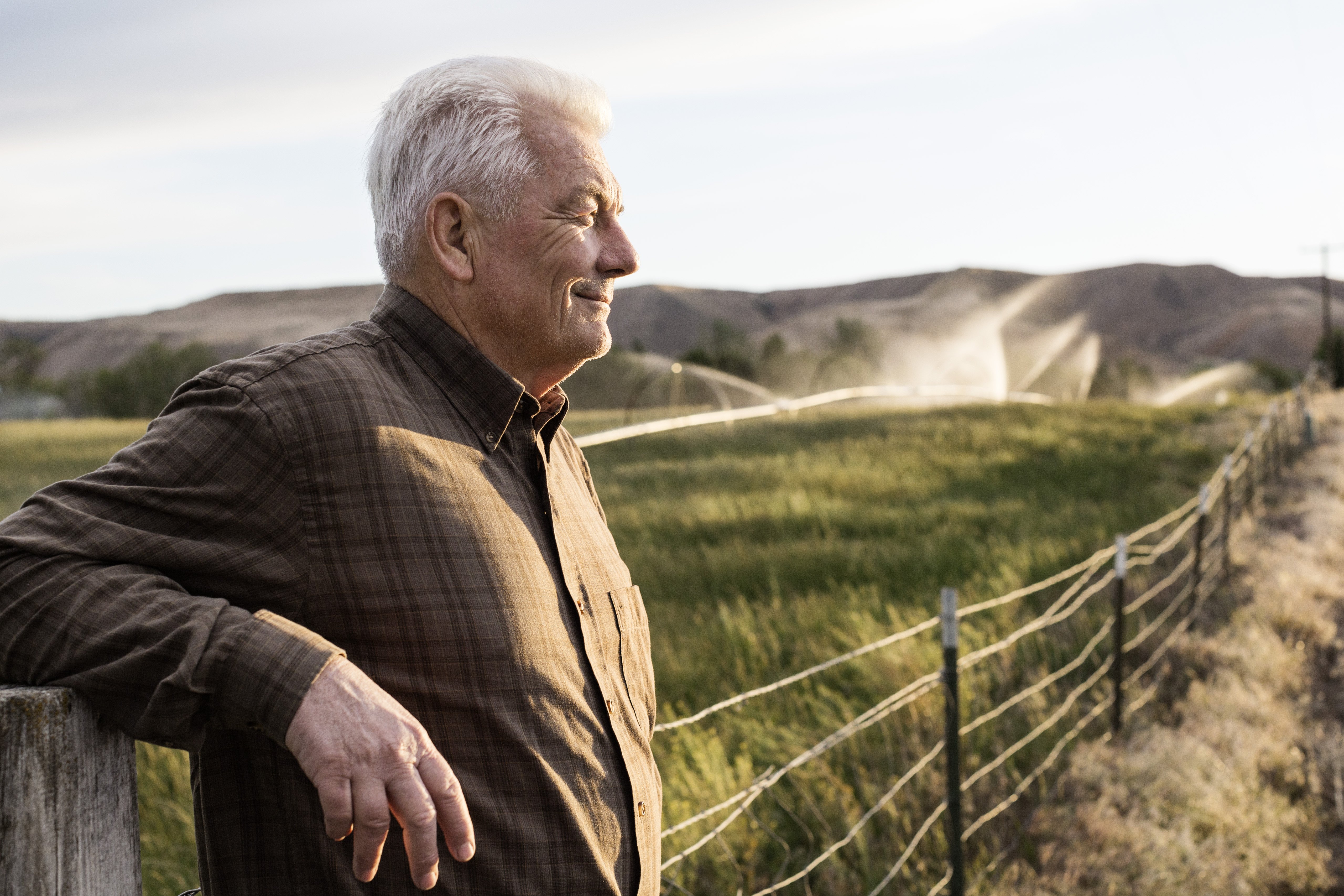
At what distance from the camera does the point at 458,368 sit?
4.85 ft

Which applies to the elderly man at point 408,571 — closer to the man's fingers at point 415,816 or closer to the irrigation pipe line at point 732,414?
the man's fingers at point 415,816

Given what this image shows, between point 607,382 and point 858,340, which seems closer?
point 607,382

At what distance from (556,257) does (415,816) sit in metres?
0.85

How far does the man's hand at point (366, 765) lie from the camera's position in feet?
3.37

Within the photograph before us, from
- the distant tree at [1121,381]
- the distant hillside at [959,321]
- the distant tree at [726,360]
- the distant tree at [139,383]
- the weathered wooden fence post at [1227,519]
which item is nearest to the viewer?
the weathered wooden fence post at [1227,519]

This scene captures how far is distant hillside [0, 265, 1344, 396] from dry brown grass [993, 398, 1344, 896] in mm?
60070

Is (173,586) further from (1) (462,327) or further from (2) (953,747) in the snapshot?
(2) (953,747)

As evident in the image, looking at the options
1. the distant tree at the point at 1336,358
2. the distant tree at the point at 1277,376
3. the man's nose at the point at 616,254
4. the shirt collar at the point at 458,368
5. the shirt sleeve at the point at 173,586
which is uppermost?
the man's nose at the point at 616,254

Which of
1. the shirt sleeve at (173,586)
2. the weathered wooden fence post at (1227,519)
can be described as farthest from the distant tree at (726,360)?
the shirt sleeve at (173,586)

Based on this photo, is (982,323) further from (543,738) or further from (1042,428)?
(543,738)

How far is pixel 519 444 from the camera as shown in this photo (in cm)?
152

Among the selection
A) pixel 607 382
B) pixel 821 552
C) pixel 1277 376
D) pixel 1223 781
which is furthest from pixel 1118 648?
pixel 1277 376

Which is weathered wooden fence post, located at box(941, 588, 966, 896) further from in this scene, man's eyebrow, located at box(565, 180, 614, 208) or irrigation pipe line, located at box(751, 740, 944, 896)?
man's eyebrow, located at box(565, 180, 614, 208)

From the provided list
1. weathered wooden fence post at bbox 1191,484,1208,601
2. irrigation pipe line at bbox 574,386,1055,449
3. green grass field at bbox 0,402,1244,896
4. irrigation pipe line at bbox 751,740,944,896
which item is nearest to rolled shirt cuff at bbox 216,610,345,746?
irrigation pipe line at bbox 574,386,1055,449
